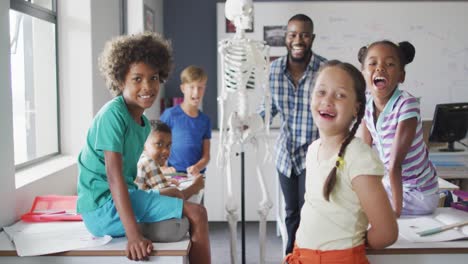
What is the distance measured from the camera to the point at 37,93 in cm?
318

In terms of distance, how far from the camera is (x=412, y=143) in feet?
6.70

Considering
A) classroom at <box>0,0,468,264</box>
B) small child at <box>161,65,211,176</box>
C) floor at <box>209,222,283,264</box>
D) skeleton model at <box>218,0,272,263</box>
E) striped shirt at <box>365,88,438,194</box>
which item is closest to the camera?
striped shirt at <box>365,88,438,194</box>

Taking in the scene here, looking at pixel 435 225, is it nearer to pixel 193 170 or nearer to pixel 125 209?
pixel 125 209

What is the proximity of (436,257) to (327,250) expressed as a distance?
0.52 meters

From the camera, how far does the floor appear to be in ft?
12.7

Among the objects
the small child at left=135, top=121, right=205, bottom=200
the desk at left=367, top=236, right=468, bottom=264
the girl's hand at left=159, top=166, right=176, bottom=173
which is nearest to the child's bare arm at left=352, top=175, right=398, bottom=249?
the desk at left=367, top=236, right=468, bottom=264

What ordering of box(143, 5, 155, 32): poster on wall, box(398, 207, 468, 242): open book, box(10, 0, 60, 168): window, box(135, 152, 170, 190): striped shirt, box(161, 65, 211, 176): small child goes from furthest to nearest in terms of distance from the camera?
box(143, 5, 155, 32): poster on wall
box(161, 65, 211, 176): small child
box(10, 0, 60, 168): window
box(135, 152, 170, 190): striped shirt
box(398, 207, 468, 242): open book

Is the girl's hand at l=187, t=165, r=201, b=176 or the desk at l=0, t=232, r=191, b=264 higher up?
the girl's hand at l=187, t=165, r=201, b=176

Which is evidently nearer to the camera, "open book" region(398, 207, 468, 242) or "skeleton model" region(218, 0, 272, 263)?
"open book" region(398, 207, 468, 242)

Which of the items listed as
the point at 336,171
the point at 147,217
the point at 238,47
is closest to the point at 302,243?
the point at 336,171

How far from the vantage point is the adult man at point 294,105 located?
118 inches

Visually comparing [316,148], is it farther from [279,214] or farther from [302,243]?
→ [279,214]

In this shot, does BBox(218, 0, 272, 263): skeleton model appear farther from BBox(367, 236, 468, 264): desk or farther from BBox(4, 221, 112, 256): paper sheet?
BBox(367, 236, 468, 264): desk

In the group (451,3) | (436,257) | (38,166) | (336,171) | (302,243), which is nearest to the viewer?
(336,171)
